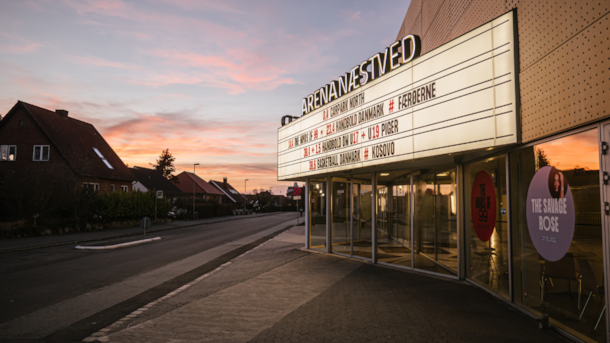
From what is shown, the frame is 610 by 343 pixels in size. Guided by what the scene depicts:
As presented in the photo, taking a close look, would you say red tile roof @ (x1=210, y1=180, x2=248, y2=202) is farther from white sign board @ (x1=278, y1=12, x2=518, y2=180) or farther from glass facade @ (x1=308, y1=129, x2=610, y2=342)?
white sign board @ (x1=278, y1=12, x2=518, y2=180)

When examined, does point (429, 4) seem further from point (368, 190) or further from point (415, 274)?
point (415, 274)

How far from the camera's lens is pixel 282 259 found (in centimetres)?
1320

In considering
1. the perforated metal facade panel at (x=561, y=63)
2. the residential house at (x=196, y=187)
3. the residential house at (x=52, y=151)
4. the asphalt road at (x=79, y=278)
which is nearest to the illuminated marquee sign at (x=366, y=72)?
the perforated metal facade panel at (x=561, y=63)

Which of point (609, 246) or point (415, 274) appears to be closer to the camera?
point (609, 246)

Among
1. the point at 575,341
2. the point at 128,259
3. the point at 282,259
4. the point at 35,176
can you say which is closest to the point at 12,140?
the point at 35,176

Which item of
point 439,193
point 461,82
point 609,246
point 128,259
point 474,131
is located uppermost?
point 461,82

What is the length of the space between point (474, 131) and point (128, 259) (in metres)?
11.9

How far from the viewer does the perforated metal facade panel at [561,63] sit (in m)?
4.59

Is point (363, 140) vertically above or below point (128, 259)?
above

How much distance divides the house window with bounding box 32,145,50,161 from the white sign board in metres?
30.4

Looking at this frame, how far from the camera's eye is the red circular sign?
8000 mm

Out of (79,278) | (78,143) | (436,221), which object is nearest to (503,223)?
(436,221)

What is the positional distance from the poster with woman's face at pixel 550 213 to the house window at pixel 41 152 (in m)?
37.0

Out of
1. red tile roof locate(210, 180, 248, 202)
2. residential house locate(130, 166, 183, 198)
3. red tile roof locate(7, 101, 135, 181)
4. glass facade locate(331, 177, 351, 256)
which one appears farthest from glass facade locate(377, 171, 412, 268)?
red tile roof locate(210, 180, 248, 202)
